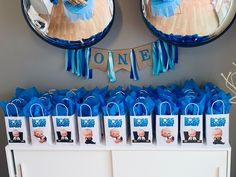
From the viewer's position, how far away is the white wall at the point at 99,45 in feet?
4.97

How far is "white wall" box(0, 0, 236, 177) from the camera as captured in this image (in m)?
1.52

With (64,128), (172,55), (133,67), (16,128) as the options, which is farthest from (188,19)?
(16,128)

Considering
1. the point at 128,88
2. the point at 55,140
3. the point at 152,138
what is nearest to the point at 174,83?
the point at 128,88

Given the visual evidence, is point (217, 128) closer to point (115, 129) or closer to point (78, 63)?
point (115, 129)

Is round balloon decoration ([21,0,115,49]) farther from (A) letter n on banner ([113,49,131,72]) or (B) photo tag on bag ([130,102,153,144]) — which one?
(B) photo tag on bag ([130,102,153,144])

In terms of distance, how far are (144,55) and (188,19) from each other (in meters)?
0.31

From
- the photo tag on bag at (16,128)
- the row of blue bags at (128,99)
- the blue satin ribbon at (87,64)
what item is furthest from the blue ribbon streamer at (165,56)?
the photo tag on bag at (16,128)

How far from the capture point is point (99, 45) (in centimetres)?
157

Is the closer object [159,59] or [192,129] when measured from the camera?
[192,129]

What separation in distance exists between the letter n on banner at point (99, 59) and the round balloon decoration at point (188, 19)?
1.00 feet

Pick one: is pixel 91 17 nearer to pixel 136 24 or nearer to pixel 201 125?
pixel 136 24

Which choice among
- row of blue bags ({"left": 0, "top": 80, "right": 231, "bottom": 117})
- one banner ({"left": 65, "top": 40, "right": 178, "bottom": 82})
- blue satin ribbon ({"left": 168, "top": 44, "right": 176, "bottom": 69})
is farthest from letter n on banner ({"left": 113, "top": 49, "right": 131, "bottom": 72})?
blue satin ribbon ({"left": 168, "top": 44, "right": 176, "bottom": 69})

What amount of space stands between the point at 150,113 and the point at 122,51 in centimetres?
40

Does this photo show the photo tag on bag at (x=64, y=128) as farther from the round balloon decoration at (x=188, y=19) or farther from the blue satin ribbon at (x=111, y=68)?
the round balloon decoration at (x=188, y=19)
